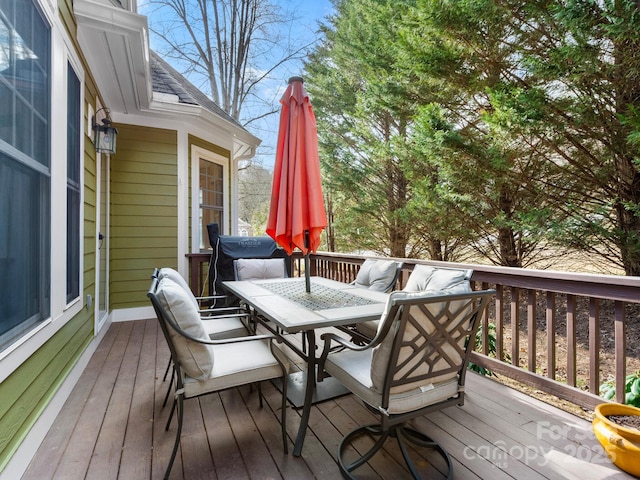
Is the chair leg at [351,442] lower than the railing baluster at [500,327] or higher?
lower

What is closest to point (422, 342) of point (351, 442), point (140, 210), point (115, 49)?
point (351, 442)

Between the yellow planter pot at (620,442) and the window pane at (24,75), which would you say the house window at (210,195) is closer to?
the window pane at (24,75)

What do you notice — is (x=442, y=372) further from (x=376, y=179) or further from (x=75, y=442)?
(x=376, y=179)

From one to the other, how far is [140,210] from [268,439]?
3.85 m

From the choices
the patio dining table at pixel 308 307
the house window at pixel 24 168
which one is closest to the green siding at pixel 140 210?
the patio dining table at pixel 308 307

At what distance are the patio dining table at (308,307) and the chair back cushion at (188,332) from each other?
42 centimetres

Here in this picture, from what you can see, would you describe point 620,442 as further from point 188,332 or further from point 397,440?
point 188,332

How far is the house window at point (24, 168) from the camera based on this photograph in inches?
58.4

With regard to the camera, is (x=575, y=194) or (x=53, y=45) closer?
(x=53, y=45)

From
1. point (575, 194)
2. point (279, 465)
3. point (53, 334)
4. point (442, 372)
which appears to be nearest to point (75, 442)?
point (53, 334)

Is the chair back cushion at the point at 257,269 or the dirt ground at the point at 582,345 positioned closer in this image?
the dirt ground at the point at 582,345

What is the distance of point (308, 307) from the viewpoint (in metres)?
2.11

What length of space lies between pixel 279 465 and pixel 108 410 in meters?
1.34

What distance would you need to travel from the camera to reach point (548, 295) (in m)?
2.34
